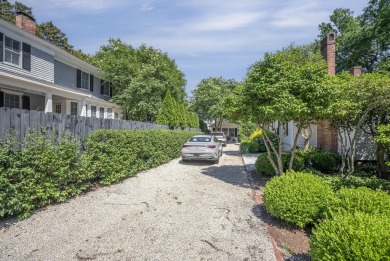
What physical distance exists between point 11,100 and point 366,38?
31.4m

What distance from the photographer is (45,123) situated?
17.0 feet

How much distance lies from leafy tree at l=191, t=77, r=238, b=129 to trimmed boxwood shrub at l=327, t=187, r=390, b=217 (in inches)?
1182

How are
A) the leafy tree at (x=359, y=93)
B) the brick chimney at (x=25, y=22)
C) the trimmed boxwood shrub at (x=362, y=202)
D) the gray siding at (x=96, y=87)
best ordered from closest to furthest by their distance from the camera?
1. the trimmed boxwood shrub at (x=362, y=202)
2. the leafy tree at (x=359, y=93)
3. the brick chimney at (x=25, y=22)
4. the gray siding at (x=96, y=87)

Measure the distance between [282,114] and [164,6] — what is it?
5.51 m

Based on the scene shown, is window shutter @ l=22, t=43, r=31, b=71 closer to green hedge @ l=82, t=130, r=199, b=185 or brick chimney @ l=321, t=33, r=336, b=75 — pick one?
green hedge @ l=82, t=130, r=199, b=185

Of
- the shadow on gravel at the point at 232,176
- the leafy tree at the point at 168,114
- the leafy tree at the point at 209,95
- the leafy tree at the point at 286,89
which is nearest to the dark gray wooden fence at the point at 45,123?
the shadow on gravel at the point at 232,176

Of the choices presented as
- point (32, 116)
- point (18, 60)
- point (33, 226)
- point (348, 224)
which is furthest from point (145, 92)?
point (348, 224)

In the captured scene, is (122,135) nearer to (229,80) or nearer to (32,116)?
(32,116)

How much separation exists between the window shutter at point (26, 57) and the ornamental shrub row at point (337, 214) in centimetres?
1464

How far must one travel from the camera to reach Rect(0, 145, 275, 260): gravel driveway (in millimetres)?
3365

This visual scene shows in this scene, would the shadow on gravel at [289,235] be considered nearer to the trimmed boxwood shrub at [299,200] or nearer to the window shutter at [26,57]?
the trimmed boxwood shrub at [299,200]

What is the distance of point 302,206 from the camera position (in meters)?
4.04

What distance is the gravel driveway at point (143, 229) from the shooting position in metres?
3.37

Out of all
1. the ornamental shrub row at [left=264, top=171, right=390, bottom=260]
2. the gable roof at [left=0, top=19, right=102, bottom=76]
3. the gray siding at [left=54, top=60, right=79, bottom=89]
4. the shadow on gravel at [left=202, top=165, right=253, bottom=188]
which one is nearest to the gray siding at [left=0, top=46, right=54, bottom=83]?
the gable roof at [left=0, top=19, right=102, bottom=76]
